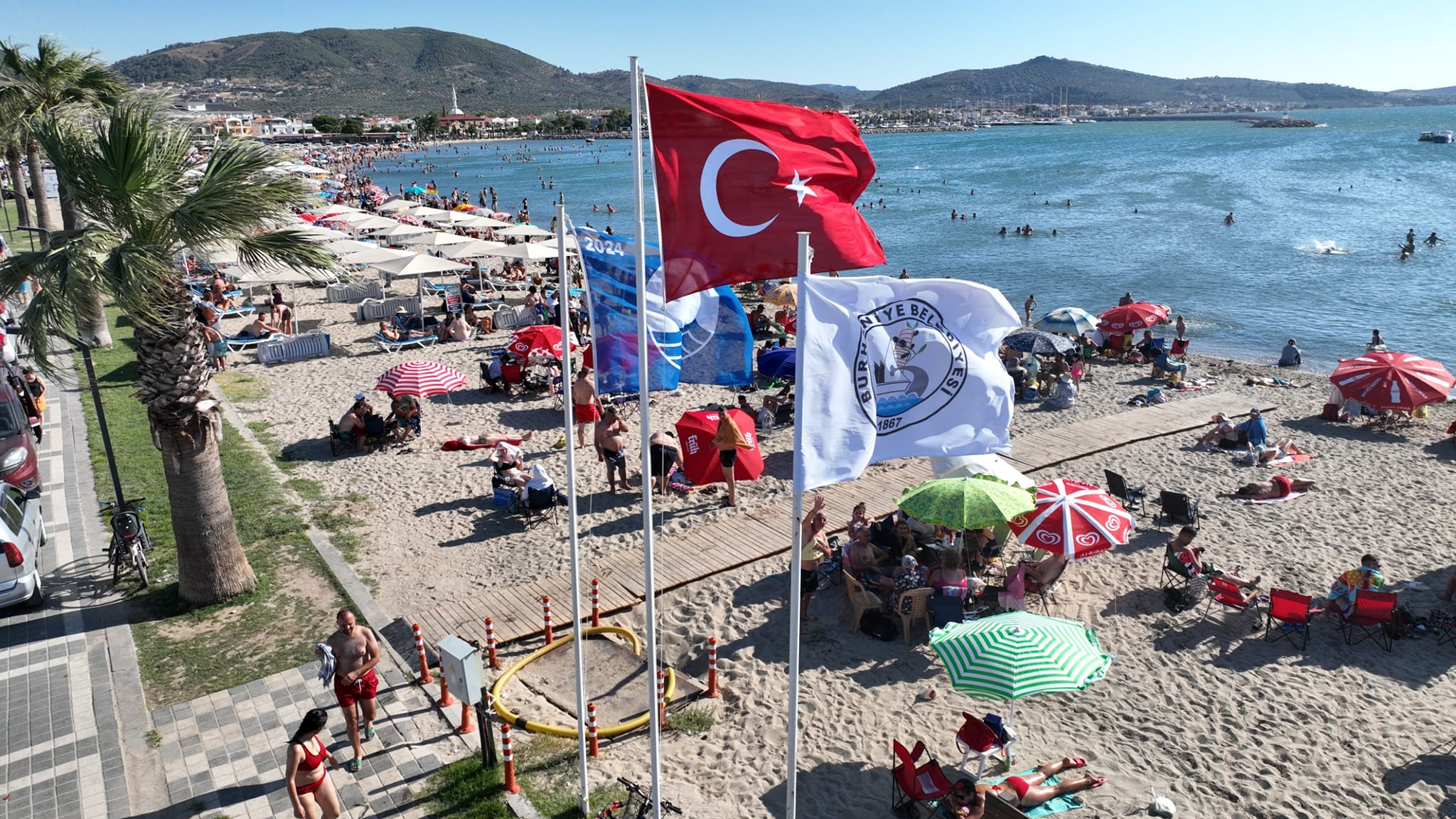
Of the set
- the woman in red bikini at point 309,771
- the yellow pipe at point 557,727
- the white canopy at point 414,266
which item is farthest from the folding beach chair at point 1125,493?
the white canopy at point 414,266

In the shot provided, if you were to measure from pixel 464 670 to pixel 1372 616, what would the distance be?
10148 millimetres

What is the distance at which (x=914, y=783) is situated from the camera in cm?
748

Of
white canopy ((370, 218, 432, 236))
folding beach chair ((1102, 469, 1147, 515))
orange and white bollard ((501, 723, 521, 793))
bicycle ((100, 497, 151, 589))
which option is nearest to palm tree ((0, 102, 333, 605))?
bicycle ((100, 497, 151, 589))

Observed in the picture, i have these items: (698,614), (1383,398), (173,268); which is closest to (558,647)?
(698,614)

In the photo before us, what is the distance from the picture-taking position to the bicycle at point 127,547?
1056cm

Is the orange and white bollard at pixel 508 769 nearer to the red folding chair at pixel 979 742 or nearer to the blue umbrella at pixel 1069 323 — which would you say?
the red folding chair at pixel 979 742

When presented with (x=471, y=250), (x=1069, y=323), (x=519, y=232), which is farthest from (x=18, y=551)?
(x=519, y=232)

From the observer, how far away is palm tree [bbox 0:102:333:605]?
27.5 feet

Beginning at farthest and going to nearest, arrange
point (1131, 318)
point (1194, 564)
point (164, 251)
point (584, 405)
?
1. point (1131, 318)
2. point (584, 405)
3. point (1194, 564)
4. point (164, 251)

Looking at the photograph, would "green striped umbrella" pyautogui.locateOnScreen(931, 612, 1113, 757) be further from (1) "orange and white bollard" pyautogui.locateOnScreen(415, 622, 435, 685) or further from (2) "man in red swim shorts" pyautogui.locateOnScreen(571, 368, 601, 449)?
(2) "man in red swim shorts" pyautogui.locateOnScreen(571, 368, 601, 449)

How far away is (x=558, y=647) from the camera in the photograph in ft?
32.5

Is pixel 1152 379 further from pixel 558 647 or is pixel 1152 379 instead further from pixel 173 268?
pixel 173 268

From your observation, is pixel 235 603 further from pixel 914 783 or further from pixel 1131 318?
pixel 1131 318

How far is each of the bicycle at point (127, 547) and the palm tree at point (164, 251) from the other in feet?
2.83
